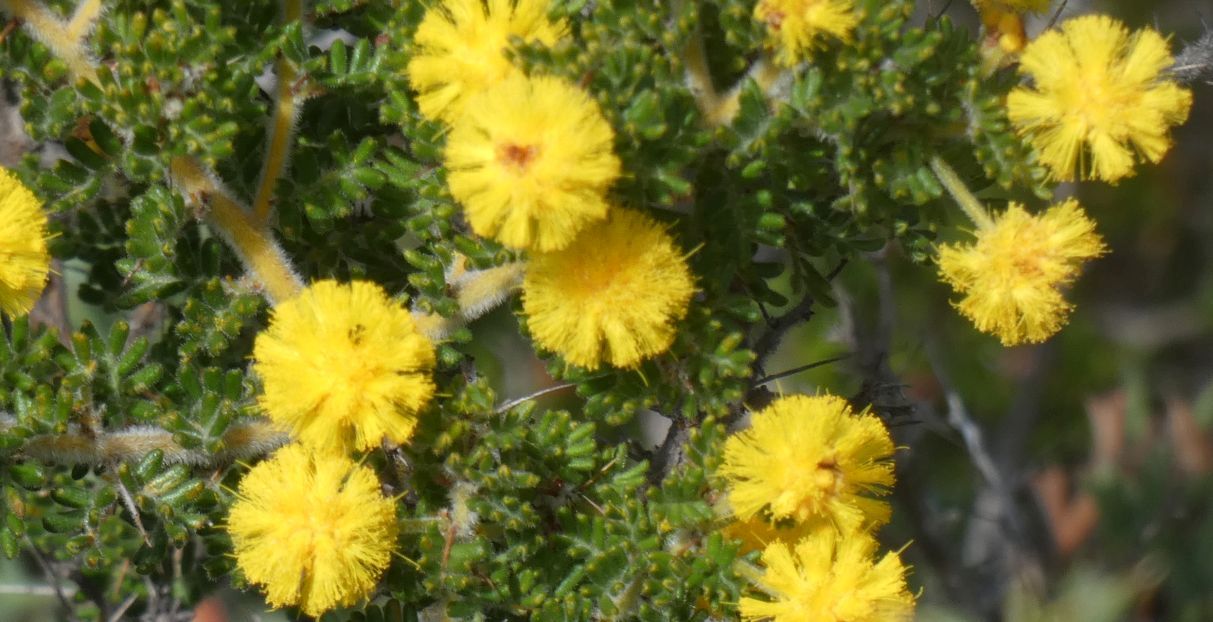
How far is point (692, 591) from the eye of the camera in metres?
1.52

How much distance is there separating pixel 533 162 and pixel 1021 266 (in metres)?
0.61

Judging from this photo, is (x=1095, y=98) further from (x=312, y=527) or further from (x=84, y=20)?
(x=84, y=20)

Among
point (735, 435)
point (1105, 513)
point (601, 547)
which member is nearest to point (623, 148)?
point (735, 435)

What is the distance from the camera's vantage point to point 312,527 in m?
1.42

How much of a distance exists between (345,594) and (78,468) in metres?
0.46

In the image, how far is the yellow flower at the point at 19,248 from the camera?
1472mm

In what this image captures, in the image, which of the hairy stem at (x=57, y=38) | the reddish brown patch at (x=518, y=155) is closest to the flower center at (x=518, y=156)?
the reddish brown patch at (x=518, y=155)

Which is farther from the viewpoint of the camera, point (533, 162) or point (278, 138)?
point (278, 138)

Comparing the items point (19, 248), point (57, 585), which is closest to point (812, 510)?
point (19, 248)

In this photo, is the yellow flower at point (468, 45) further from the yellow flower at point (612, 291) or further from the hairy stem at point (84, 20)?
the hairy stem at point (84, 20)

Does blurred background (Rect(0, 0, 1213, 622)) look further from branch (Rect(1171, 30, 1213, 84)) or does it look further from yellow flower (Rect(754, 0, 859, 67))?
yellow flower (Rect(754, 0, 859, 67))

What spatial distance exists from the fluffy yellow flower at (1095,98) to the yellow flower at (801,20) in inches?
9.2

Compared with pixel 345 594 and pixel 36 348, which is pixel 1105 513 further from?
pixel 36 348

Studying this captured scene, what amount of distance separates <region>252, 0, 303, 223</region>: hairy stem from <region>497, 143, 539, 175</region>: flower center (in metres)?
0.48
